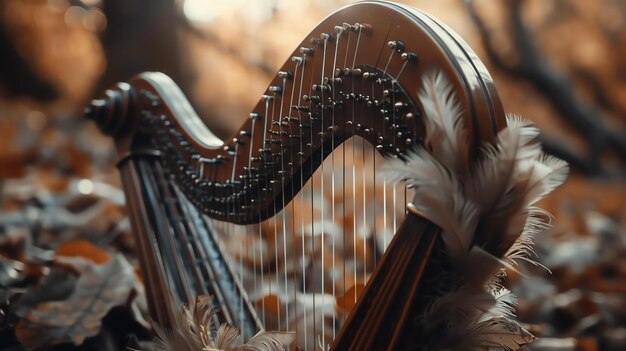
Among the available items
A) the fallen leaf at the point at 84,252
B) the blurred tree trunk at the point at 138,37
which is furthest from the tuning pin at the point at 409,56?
the blurred tree trunk at the point at 138,37

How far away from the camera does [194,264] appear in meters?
1.45

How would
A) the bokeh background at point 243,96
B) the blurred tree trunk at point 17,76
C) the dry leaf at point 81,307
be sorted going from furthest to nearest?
1. the blurred tree trunk at point 17,76
2. the bokeh background at point 243,96
3. the dry leaf at point 81,307

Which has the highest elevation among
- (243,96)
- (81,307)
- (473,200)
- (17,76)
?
(17,76)

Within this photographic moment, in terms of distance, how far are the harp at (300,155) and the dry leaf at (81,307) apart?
0.13 meters

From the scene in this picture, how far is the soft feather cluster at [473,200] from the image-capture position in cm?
72

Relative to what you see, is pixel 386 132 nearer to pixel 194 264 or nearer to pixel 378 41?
pixel 378 41

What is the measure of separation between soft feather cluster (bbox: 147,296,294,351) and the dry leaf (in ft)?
1.51

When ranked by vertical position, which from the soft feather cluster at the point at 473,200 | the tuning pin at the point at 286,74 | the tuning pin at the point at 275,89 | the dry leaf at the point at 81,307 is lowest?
the dry leaf at the point at 81,307

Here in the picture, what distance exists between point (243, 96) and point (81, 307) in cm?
201

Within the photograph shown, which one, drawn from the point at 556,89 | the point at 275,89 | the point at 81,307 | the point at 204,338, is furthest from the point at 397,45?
the point at 556,89

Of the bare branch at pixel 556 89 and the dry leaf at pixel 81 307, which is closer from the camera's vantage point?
the dry leaf at pixel 81 307

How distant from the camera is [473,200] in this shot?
2.42 feet

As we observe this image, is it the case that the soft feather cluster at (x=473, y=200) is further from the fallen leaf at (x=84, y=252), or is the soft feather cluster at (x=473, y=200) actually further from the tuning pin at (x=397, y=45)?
the fallen leaf at (x=84, y=252)

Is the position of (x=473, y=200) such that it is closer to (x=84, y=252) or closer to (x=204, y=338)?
(x=204, y=338)
